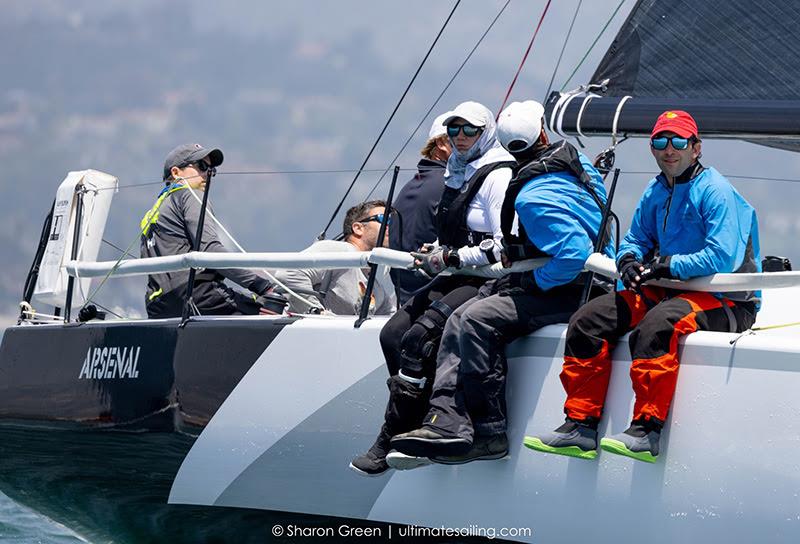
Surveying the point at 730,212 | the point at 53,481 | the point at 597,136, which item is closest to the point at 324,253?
the point at 597,136

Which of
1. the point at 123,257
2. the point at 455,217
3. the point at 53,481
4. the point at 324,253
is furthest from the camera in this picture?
the point at 53,481

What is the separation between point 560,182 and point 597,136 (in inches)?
54.5

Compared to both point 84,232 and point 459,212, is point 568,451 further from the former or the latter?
point 84,232

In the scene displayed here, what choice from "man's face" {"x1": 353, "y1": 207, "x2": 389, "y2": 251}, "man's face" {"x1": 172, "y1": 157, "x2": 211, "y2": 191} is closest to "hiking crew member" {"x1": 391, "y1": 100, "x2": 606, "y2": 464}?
"man's face" {"x1": 353, "y1": 207, "x2": 389, "y2": 251}

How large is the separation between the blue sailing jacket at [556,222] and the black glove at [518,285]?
2.4 inches

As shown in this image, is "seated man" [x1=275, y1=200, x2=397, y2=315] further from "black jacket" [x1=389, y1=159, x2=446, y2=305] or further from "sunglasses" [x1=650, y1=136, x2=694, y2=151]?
"sunglasses" [x1=650, y1=136, x2=694, y2=151]

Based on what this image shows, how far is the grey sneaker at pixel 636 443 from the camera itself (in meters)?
3.93

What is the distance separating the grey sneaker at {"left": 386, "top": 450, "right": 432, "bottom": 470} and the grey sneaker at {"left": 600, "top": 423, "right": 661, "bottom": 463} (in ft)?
2.48

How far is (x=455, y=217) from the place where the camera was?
15.5 feet

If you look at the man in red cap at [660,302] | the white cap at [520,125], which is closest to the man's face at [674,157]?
the man in red cap at [660,302]

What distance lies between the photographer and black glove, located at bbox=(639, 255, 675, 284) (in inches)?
157

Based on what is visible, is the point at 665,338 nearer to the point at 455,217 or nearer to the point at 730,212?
the point at 730,212

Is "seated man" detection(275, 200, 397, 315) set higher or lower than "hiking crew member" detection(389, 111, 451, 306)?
lower

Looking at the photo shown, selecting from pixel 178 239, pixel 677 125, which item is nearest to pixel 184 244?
pixel 178 239
